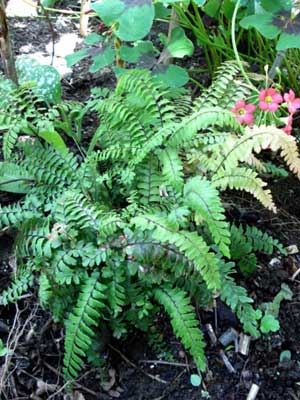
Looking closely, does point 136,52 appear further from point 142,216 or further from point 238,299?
point 238,299

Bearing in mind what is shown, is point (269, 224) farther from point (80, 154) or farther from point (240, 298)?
point (80, 154)

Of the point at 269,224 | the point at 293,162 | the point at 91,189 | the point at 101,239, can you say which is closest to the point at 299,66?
A: the point at 269,224

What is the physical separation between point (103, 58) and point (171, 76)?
257mm

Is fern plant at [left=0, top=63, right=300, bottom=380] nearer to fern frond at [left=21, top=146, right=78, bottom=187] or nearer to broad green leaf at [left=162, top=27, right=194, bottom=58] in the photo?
fern frond at [left=21, top=146, right=78, bottom=187]

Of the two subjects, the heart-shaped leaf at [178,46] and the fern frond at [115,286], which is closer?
the fern frond at [115,286]

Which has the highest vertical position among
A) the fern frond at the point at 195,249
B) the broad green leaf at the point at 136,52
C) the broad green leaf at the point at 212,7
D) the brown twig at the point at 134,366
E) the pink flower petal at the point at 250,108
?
the broad green leaf at the point at 212,7

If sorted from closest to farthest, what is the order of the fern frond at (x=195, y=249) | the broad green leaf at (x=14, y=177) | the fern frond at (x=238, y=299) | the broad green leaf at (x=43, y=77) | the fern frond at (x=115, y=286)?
the fern frond at (x=195, y=249)
the fern frond at (x=115, y=286)
the fern frond at (x=238, y=299)
the broad green leaf at (x=14, y=177)
the broad green leaf at (x=43, y=77)

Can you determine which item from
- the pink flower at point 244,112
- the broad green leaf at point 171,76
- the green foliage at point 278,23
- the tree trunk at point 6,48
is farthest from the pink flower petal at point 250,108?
the tree trunk at point 6,48

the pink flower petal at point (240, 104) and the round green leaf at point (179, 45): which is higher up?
the round green leaf at point (179, 45)

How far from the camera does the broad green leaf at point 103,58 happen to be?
178cm

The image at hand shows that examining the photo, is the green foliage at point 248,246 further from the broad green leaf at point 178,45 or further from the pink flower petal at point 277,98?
the broad green leaf at point 178,45

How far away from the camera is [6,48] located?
71.6 inches

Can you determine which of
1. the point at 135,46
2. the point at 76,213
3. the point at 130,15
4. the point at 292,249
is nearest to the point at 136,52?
the point at 135,46

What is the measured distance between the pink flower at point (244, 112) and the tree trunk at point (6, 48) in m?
0.84
